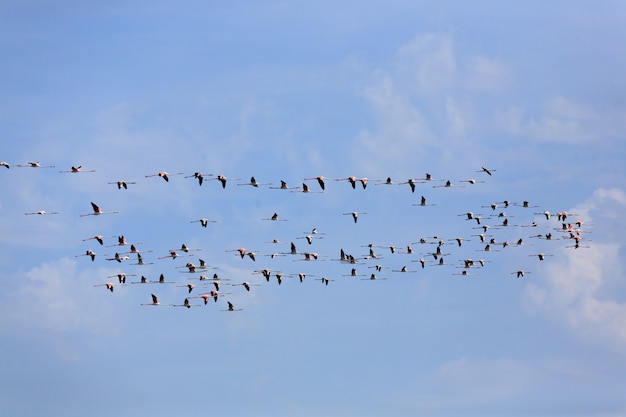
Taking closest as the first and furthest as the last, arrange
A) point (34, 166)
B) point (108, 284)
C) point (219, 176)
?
point (34, 166) < point (219, 176) < point (108, 284)

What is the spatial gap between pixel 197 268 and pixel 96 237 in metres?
15.7

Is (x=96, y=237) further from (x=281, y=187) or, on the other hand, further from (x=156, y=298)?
(x=281, y=187)

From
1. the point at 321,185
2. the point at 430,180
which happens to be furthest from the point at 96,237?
the point at 430,180

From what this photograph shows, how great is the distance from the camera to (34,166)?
171m

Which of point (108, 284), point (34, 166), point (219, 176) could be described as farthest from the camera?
point (108, 284)

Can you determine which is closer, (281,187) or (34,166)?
(34,166)

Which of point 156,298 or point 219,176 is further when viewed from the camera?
point 156,298

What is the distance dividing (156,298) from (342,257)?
91.2 ft

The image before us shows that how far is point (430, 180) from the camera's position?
614 feet

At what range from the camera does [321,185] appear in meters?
179

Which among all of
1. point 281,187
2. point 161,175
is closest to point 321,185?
point 281,187

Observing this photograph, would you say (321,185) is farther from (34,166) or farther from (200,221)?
(34,166)

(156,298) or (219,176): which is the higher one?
(219,176)

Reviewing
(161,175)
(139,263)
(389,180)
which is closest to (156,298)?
(139,263)
